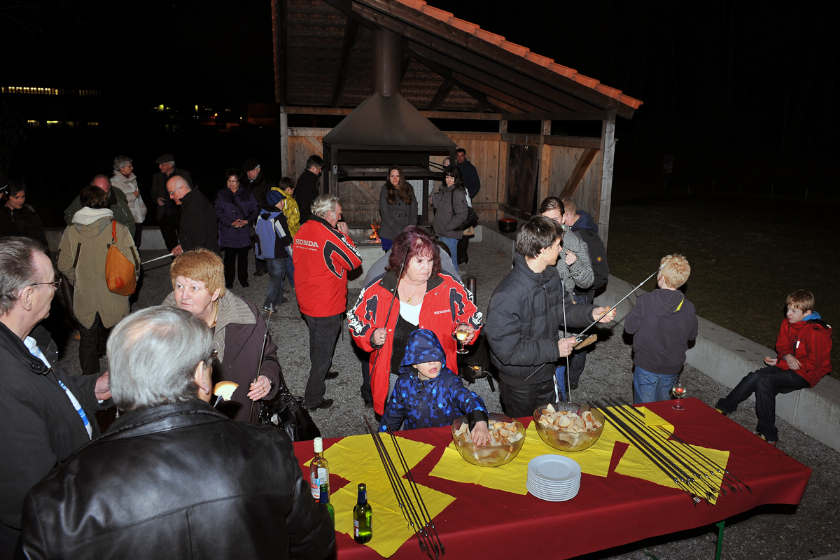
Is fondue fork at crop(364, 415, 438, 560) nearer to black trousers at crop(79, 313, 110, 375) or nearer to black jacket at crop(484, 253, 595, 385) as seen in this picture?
black jacket at crop(484, 253, 595, 385)

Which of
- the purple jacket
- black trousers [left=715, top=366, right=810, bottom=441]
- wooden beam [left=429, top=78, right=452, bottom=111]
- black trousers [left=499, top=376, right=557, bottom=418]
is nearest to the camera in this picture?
black trousers [left=499, top=376, right=557, bottom=418]

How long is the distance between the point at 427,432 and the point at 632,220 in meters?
14.8

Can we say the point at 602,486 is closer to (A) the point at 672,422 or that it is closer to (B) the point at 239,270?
(A) the point at 672,422

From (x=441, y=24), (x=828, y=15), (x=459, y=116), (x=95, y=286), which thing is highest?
(x=828, y=15)

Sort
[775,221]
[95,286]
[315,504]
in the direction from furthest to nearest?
[775,221]
[95,286]
[315,504]

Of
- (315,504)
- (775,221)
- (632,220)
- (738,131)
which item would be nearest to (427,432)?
(315,504)

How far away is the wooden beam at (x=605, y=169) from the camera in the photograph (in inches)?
344

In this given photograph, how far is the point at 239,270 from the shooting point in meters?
9.45

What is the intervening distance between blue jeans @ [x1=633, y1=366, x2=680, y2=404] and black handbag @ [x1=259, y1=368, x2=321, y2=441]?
107 inches

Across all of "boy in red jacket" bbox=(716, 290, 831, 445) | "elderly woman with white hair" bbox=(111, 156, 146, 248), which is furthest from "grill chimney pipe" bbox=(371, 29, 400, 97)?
"boy in red jacket" bbox=(716, 290, 831, 445)

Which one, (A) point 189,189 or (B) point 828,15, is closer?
(A) point 189,189

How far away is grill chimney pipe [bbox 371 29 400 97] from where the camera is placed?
31.5ft

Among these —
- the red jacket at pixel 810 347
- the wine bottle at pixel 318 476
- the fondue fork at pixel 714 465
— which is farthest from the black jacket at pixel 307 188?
the fondue fork at pixel 714 465

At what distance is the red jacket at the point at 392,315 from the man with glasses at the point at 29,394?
5.91 feet
